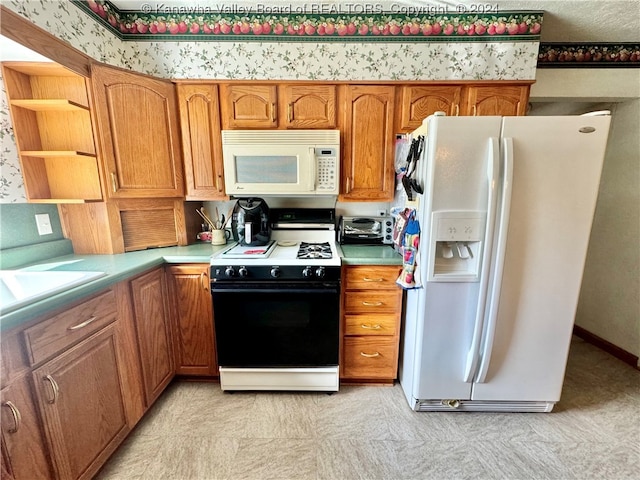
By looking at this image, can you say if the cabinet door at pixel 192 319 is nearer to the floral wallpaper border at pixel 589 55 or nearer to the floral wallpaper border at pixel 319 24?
the floral wallpaper border at pixel 319 24

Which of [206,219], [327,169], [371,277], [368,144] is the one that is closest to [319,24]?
[368,144]

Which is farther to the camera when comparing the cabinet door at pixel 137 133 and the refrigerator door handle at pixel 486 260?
the cabinet door at pixel 137 133

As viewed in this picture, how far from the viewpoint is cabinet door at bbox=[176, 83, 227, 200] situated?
1814 mm

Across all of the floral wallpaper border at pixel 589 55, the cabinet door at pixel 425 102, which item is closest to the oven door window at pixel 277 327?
the cabinet door at pixel 425 102

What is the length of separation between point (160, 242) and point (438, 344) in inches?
77.1

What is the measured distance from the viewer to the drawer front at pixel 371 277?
65.4 inches

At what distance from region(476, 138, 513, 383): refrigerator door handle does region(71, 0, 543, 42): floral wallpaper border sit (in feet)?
3.59

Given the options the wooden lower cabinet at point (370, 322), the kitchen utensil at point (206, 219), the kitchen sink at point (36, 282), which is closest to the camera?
the kitchen sink at point (36, 282)

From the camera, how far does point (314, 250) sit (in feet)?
5.98

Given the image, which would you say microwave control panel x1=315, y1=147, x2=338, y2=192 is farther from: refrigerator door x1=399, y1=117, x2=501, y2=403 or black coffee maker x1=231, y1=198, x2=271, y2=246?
refrigerator door x1=399, y1=117, x2=501, y2=403

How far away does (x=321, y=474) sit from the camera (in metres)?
1.28

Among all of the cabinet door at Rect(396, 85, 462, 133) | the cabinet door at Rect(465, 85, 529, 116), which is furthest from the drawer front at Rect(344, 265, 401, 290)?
the cabinet door at Rect(465, 85, 529, 116)

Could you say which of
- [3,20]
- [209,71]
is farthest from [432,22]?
[3,20]

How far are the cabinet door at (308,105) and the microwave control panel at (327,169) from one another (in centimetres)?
21
